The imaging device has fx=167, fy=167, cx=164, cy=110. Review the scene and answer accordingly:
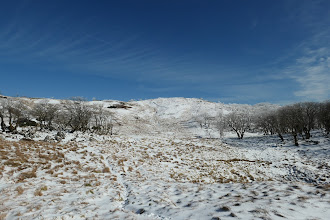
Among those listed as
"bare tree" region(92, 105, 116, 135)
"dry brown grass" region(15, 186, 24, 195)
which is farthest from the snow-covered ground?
"bare tree" region(92, 105, 116, 135)

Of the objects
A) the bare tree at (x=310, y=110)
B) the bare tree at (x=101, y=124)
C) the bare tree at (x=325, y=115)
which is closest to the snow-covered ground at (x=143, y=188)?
the bare tree at (x=325, y=115)

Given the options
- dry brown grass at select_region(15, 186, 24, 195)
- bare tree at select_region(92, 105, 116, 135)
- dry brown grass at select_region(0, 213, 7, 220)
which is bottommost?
dry brown grass at select_region(15, 186, 24, 195)

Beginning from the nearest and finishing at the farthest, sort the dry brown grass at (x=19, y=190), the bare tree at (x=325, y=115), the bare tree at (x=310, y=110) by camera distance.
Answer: the dry brown grass at (x=19, y=190)
the bare tree at (x=325, y=115)
the bare tree at (x=310, y=110)

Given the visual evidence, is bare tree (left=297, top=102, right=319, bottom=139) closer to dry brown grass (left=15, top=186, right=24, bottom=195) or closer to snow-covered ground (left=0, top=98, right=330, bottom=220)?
snow-covered ground (left=0, top=98, right=330, bottom=220)

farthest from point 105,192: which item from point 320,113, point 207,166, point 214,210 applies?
point 320,113

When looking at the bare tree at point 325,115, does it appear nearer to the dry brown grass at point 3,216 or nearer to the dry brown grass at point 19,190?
the dry brown grass at point 19,190

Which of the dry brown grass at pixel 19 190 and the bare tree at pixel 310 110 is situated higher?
the bare tree at pixel 310 110

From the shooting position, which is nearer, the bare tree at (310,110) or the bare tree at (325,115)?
the bare tree at (325,115)

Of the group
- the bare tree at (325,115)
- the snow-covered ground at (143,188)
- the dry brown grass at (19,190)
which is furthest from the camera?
the bare tree at (325,115)

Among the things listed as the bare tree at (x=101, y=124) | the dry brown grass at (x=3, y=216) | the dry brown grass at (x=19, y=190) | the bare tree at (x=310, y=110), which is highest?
the bare tree at (x=310, y=110)

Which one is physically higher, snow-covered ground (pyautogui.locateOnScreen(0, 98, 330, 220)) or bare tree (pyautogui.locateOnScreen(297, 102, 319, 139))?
bare tree (pyautogui.locateOnScreen(297, 102, 319, 139))

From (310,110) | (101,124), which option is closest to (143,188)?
(101,124)

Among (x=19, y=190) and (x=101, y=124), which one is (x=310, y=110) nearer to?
(x=19, y=190)

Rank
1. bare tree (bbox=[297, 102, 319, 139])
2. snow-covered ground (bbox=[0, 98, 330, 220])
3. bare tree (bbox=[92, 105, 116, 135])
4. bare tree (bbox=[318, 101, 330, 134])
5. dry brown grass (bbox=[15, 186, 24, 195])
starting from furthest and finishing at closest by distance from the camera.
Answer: bare tree (bbox=[92, 105, 116, 135]) → bare tree (bbox=[297, 102, 319, 139]) → bare tree (bbox=[318, 101, 330, 134]) → dry brown grass (bbox=[15, 186, 24, 195]) → snow-covered ground (bbox=[0, 98, 330, 220])
